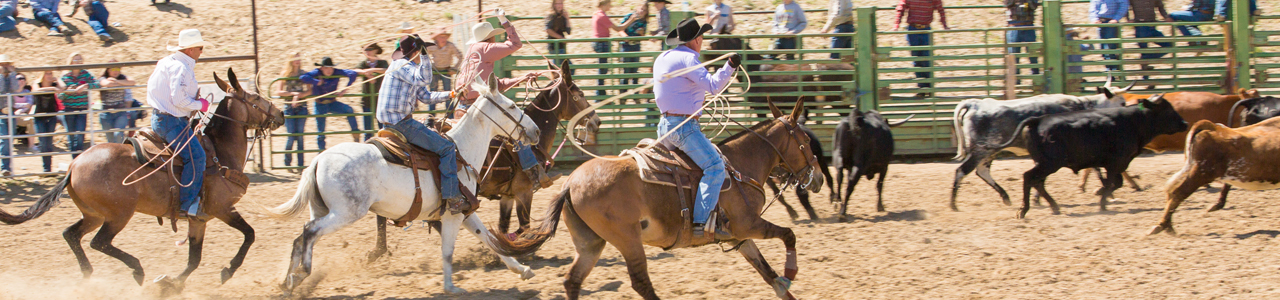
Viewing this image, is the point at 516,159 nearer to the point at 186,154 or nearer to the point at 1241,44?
the point at 186,154

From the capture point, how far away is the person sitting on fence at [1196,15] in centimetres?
1279

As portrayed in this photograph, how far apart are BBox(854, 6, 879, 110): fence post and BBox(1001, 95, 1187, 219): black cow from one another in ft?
10.9

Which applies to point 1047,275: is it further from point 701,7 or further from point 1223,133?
point 701,7

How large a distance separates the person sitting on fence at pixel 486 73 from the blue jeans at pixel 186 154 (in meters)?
1.86

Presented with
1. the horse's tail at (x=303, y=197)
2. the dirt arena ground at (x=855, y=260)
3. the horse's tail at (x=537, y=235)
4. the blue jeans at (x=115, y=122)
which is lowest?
the dirt arena ground at (x=855, y=260)

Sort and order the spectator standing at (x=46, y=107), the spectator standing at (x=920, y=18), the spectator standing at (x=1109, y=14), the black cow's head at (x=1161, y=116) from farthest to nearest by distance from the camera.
Result: the spectator standing at (x=1109, y=14)
the spectator standing at (x=920, y=18)
the spectator standing at (x=46, y=107)
the black cow's head at (x=1161, y=116)

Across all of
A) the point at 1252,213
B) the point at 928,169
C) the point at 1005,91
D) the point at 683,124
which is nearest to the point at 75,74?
the point at 683,124

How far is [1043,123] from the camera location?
29.6 feet

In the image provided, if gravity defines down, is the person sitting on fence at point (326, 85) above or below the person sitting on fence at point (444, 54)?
below

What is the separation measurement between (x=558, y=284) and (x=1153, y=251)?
434 cm

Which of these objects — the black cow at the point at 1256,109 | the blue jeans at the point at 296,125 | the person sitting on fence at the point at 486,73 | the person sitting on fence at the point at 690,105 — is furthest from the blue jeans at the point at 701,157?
the blue jeans at the point at 296,125

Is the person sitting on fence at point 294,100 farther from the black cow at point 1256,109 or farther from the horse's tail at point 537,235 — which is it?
the black cow at point 1256,109

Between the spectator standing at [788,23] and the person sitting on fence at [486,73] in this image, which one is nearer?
the person sitting on fence at [486,73]

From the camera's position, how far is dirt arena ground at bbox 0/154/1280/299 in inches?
253
